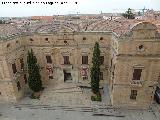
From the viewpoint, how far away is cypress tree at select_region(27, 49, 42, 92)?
38.5 metres

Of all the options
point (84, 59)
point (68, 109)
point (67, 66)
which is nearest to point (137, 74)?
point (84, 59)

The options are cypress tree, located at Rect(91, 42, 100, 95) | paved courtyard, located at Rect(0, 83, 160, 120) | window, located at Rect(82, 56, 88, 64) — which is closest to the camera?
paved courtyard, located at Rect(0, 83, 160, 120)

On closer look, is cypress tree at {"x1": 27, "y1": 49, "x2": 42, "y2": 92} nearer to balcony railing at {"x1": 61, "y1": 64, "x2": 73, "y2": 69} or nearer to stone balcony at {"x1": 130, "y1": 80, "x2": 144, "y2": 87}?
balcony railing at {"x1": 61, "y1": 64, "x2": 73, "y2": 69}

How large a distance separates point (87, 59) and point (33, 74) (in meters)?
11.0

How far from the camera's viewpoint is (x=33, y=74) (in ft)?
128

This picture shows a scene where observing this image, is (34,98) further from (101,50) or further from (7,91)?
(101,50)

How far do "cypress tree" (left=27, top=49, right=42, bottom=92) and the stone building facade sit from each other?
197cm

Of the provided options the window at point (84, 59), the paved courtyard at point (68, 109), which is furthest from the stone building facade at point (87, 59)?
the paved courtyard at point (68, 109)

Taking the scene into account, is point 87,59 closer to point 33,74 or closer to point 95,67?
point 95,67

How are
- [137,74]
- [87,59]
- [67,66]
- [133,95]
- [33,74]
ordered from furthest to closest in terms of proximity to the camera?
1. [67,66]
2. [87,59]
3. [33,74]
4. [133,95]
5. [137,74]

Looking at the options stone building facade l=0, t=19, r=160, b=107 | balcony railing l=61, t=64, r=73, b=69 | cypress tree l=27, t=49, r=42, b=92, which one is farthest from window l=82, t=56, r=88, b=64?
cypress tree l=27, t=49, r=42, b=92

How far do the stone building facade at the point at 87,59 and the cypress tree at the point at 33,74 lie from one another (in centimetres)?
197

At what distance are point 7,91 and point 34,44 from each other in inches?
409

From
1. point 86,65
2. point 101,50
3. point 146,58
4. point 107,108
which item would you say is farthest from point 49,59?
point 146,58
